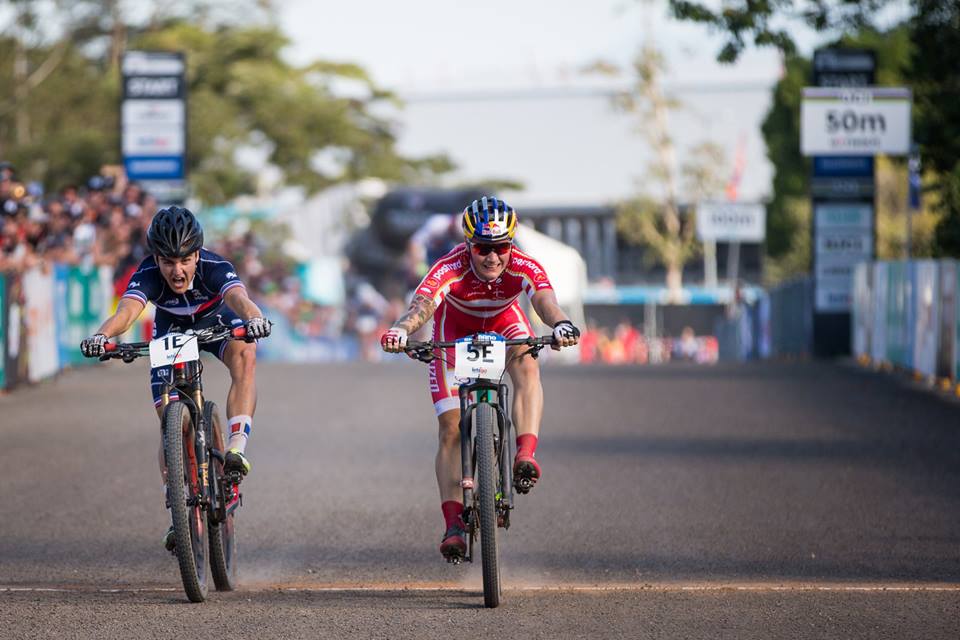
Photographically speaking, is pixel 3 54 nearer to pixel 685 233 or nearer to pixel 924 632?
pixel 685 233

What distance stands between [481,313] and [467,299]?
0.45ft

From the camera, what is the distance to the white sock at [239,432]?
27.9 ft

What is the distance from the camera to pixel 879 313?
24.8 metres

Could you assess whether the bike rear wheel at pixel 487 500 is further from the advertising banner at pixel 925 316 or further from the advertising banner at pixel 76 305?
the advertising banner at pixel 76 305

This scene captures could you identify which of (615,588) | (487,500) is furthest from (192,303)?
(615,588)

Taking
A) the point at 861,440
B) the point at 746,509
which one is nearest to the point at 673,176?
the point at 861,440

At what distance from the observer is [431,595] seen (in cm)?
844

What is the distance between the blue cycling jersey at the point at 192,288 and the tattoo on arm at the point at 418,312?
800mm

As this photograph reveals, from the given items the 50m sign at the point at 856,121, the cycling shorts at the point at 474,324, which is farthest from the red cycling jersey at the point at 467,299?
the 50m sign at the point at 856,121

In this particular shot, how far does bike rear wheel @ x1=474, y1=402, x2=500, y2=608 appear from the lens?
7797 mm

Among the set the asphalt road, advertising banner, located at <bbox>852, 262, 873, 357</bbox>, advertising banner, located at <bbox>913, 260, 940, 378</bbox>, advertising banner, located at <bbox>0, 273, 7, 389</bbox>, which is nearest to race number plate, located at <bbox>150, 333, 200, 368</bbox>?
the asphalt road

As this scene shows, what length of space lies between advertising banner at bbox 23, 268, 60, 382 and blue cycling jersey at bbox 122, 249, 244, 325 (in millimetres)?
12044

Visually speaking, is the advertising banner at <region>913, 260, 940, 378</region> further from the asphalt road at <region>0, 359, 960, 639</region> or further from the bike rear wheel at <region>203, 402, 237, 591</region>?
the bike rear wheel at <region>203, 402, 237, 591</region>

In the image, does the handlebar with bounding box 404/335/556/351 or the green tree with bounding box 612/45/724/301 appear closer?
the handlebar with bounding box 404/335/556/351
